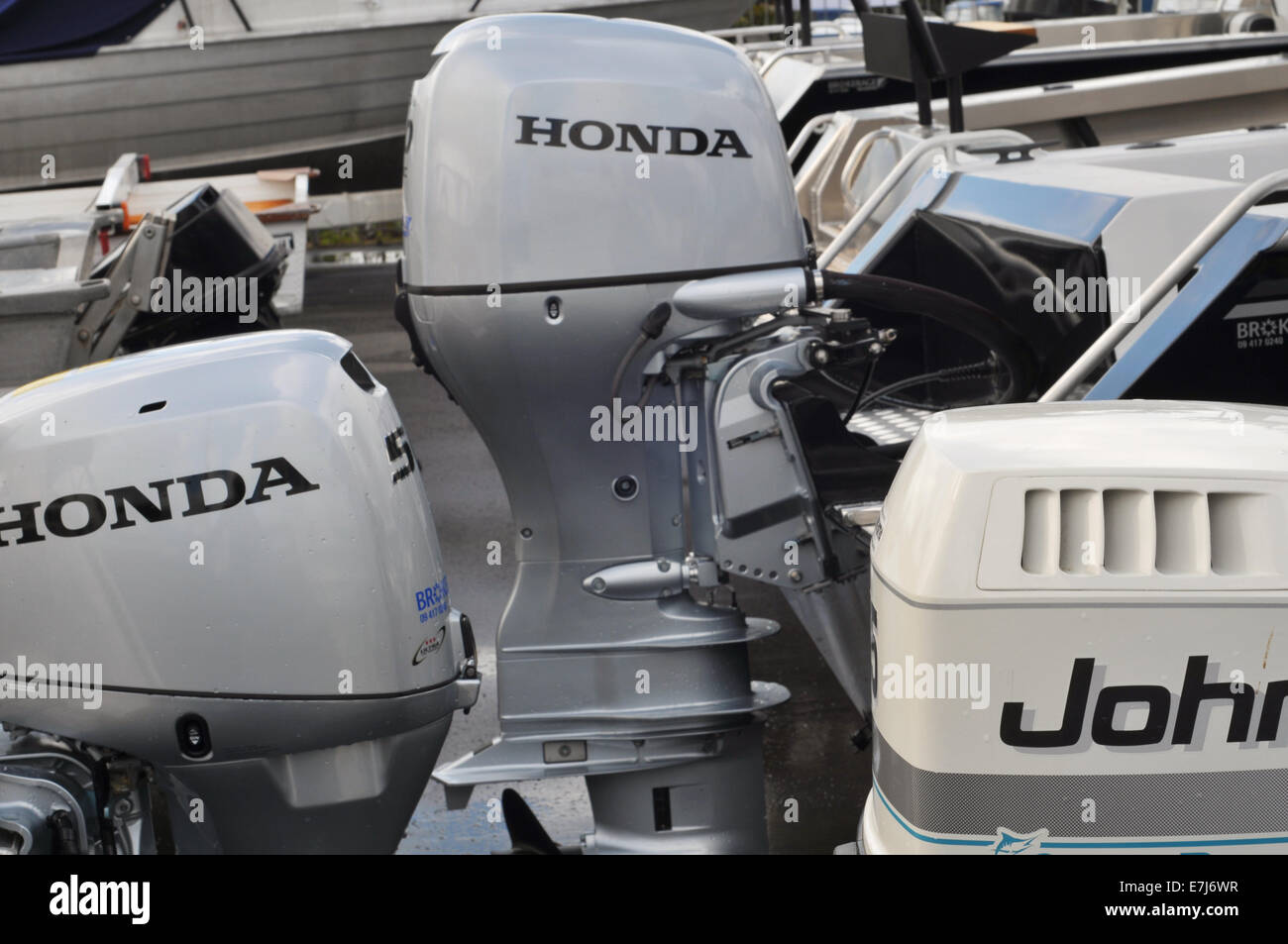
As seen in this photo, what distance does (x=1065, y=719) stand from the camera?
4.49ft

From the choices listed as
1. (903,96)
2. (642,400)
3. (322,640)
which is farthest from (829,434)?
(903,96)

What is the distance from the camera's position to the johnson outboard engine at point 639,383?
2.32 m

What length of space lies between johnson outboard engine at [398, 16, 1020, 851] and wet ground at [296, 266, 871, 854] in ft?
2.05

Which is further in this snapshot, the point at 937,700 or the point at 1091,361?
the point at 1091,361

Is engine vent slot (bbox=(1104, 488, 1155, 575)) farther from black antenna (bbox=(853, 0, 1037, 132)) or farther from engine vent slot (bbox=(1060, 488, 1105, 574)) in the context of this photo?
black antenna (bbox=(853, 0, 1037, 132))

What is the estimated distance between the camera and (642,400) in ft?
7.98

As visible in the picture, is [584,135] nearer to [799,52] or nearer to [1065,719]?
[1065,719]

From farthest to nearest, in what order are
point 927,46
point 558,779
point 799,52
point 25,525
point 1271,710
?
point 799,52
point 927,46
point 558,779
point 25,525
point 1271,710

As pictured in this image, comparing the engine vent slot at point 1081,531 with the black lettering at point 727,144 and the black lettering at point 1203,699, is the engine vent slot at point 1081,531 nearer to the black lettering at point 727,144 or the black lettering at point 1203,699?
the black lettering at point 1203,699

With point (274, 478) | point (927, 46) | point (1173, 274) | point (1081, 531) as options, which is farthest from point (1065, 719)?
point (927, 46)

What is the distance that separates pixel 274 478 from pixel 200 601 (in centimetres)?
18

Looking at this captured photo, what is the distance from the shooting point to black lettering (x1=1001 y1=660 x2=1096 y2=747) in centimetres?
136
